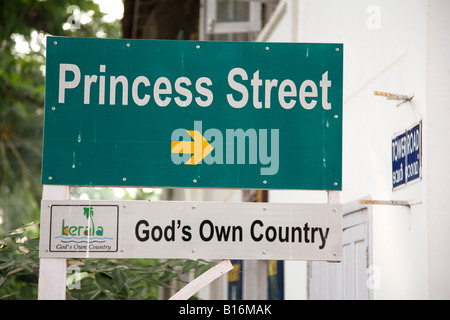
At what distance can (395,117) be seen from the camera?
582 centimetres

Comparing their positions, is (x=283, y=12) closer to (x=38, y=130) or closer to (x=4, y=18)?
(x=4, y=18)

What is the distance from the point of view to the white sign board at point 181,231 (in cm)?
408

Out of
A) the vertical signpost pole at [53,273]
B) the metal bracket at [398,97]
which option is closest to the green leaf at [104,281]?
the vertical signpost pole at [53,273]

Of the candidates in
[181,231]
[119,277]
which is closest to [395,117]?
[119,277]

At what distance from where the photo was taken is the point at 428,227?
5.07m

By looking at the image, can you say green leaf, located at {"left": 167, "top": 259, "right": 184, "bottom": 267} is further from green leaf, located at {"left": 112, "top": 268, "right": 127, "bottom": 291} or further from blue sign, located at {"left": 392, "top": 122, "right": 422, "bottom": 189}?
blue sign, located at {"left": 392, "top": 122, "right": 422, "bottom": 189}

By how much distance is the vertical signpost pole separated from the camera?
3.96 metres

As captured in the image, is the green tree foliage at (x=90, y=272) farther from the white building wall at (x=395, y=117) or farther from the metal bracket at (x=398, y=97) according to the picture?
A: the metal bracket at (x=398, y=97)

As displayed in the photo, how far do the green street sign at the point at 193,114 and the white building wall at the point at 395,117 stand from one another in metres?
1.08

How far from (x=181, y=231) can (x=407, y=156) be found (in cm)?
197

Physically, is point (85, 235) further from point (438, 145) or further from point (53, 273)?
point (438, 145)

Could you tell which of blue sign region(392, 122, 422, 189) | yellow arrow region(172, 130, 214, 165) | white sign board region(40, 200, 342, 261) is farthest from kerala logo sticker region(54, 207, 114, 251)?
blue sign region(392, 122, 422, 189)

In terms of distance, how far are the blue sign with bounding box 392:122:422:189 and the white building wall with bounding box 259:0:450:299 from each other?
0.22 ft

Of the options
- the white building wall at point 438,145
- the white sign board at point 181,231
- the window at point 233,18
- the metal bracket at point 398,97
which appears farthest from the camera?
the window at point 233,18
